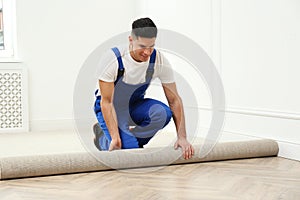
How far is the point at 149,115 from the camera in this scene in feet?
8.80

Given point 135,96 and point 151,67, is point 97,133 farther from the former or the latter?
point 151,67

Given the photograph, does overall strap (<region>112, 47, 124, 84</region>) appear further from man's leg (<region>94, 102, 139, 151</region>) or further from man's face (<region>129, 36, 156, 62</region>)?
man's leg (<region>94, 102, 139, 151</region>)

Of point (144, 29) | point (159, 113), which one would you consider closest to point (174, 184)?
point (159, 113)

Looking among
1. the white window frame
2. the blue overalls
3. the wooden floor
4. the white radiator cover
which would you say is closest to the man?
the blue overalls

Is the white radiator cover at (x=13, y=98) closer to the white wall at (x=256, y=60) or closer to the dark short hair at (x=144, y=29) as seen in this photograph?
the white wall at (x=256, y=60)

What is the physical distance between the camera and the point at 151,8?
464 centimetres

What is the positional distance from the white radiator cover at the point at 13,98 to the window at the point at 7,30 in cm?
24

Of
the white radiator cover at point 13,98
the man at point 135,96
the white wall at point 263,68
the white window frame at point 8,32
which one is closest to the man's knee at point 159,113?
the man at point 135,96

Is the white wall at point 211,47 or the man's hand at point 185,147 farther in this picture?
the white wall at point 211,47

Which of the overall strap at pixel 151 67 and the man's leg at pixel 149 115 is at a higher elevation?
the overall strap at pixel 151 67

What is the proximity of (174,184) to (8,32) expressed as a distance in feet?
9.45

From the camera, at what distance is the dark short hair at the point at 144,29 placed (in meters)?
2.32

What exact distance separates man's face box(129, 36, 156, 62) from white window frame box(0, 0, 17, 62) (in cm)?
231

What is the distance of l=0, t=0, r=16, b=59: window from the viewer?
4516mm
